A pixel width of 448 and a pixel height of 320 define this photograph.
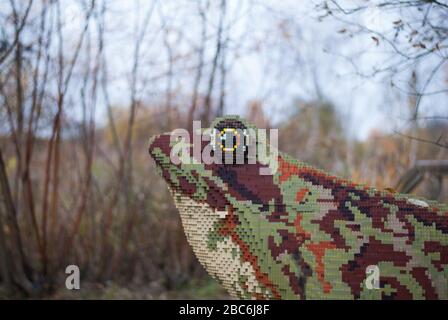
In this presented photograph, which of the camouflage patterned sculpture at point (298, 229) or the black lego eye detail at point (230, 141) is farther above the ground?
the black lego eye detail at point (230, 141)

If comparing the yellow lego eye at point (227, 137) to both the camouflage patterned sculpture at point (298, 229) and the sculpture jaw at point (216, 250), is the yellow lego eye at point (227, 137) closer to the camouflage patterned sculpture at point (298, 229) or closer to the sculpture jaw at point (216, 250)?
the camouflage patterned sculpture at point (298, 229)

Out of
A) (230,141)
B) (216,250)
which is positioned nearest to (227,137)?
(230,141)

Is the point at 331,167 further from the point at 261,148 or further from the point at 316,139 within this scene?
the point at 261,148

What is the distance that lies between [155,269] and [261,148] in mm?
3850

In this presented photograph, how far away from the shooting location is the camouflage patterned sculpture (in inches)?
99.2

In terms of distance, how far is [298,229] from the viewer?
2.62m

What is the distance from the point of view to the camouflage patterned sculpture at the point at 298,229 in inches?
99.2

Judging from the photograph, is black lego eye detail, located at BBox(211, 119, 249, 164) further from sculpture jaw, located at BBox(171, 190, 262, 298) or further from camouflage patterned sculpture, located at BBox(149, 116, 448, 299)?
sculpture jaw, located at BBox(171, 190, 262, 298)

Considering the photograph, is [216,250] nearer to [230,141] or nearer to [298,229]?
[298,229]

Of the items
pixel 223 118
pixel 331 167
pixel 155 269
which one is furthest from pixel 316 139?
pixel 223 118

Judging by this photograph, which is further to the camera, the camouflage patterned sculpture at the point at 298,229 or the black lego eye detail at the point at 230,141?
the black lego eye detail at the point at 230,141

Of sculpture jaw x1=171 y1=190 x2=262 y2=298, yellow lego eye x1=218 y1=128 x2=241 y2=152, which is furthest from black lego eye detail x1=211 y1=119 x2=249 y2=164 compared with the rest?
sculpture jaw x1=171 y1=190 x2=262 y2=298

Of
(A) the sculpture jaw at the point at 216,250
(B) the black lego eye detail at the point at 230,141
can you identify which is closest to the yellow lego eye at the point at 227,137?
(B) the black lego eye detail at the point at 230,141

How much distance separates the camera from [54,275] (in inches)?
213
